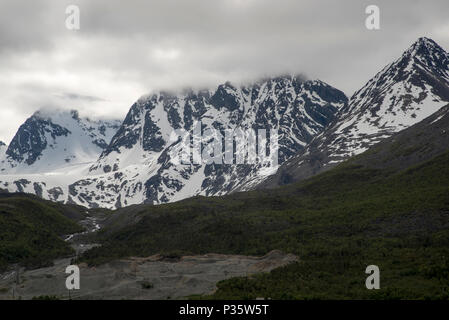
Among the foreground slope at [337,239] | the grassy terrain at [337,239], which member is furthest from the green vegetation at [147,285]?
the foreground slope at [337,239]

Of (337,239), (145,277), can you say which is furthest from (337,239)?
(145,277)

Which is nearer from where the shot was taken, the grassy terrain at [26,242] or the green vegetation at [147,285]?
the green vegetation at [147,285]

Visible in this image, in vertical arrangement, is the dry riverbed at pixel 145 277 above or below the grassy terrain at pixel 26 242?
below

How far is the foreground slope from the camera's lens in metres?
100

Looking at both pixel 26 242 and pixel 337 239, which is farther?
pixel 26 242

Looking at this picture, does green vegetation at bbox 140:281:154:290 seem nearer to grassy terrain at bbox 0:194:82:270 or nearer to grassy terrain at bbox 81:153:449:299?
grassy terrain at bbox 81:153:449:299

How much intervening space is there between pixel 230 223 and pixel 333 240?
41059mm

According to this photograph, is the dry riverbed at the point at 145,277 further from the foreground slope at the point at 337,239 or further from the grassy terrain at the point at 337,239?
the foreground slope at the point at 337,239

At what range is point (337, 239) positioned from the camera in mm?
144250

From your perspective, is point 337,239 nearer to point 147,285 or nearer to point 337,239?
point 337,239

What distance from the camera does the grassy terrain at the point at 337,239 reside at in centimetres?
9962

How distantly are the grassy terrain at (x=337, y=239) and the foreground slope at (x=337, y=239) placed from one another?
0.67 ft
